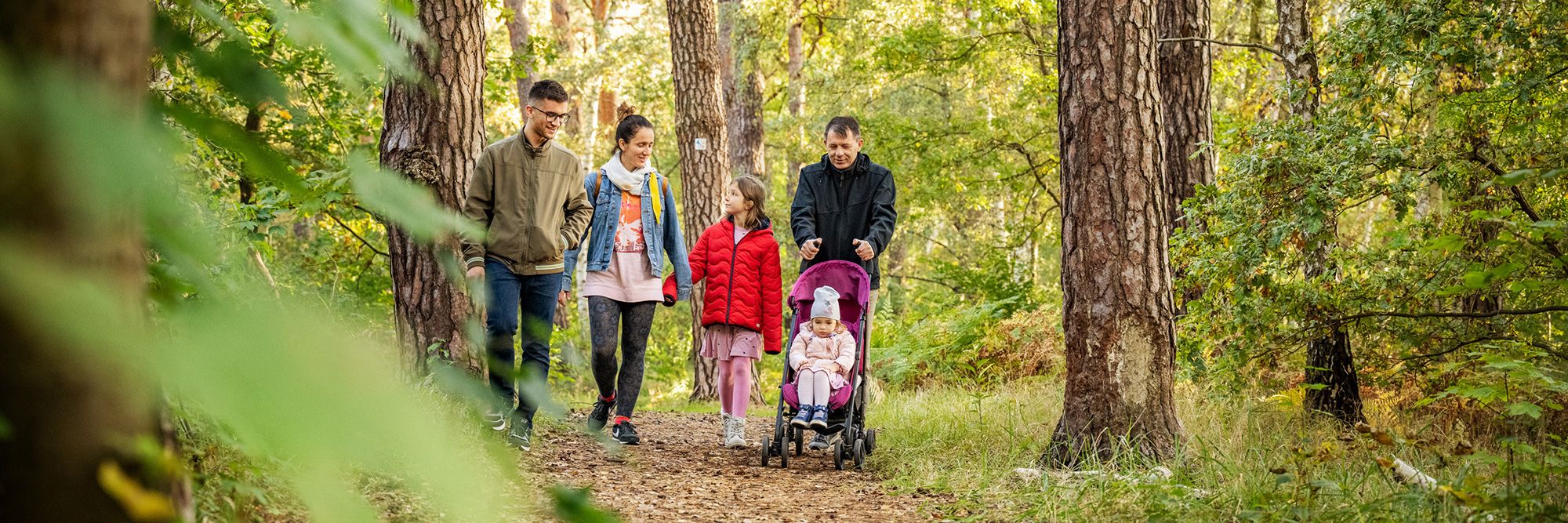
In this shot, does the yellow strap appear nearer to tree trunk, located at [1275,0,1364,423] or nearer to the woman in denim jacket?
the woman in denim jacket

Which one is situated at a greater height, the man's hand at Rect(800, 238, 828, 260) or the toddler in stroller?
the man's hand at Rect(800, 238, 828, 260)

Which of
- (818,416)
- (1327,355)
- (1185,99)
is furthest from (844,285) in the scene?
(1185,99)

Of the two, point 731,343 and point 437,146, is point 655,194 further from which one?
point 437,146

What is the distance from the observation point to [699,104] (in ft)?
33.8

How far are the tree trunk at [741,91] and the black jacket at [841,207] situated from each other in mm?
5746

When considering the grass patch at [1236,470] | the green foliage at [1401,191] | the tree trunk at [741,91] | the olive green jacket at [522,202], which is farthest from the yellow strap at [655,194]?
the tree trunk at [741,91]

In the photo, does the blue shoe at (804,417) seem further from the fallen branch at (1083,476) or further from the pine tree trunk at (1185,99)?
the pine tree trunk at (1185,99)

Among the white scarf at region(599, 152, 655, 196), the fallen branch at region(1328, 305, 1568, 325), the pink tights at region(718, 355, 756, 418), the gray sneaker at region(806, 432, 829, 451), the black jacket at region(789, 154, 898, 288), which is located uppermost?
the white scarf at region(599, 152, 655, 196)

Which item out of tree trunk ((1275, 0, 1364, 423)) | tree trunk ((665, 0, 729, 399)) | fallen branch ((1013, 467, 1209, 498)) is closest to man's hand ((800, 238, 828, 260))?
fallen branch ((1013, 467, 1209, 498))

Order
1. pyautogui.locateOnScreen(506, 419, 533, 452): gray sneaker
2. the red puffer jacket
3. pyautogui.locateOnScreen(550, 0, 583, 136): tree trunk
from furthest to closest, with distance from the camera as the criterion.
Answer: pyautogui.locateOnScreen(550, 0, 583, 136): tree trunk → the red puffer jacket → pyautogui.locateOnScreen(506, 419, 533, 452): gray sneaker

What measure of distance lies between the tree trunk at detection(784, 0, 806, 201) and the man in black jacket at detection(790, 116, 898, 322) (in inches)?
488

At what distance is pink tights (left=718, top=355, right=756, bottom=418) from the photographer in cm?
640

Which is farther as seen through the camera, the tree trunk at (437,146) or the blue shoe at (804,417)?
the tree trunk at (437,146)

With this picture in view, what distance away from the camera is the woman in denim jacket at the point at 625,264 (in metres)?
6.21
